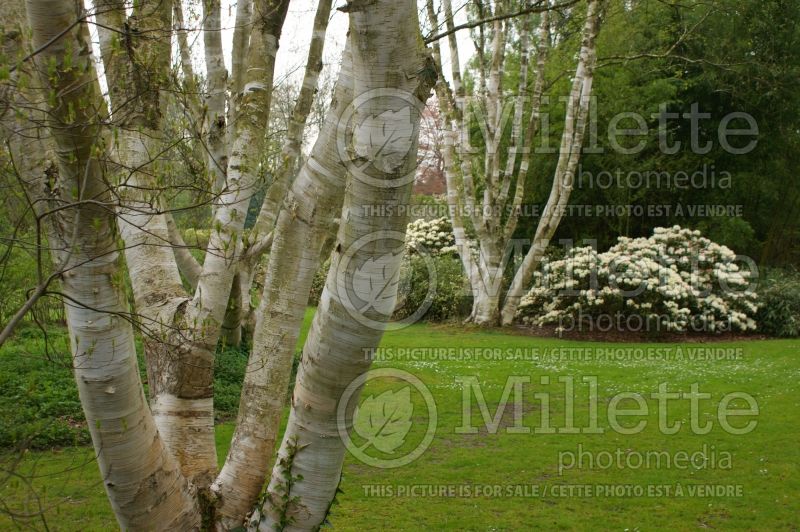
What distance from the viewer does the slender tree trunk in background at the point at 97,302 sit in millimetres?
2299

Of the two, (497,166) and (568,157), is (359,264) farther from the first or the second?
(497,166)

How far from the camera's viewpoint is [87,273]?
8.41 ft

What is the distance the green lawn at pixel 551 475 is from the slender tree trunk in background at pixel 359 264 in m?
1.29

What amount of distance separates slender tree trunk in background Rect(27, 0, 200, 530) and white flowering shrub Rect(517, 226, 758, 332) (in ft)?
38.5

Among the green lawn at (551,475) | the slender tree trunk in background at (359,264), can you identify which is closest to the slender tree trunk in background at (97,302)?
the slender tree trunk in background at (359,264)

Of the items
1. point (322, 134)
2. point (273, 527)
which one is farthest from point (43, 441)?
point (322, 134)

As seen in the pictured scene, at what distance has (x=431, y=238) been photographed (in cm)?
Result: 1931

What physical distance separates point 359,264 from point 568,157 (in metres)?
12.6

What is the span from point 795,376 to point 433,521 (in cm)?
736

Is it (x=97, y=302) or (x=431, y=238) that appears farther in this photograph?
(x=431, y=238)
